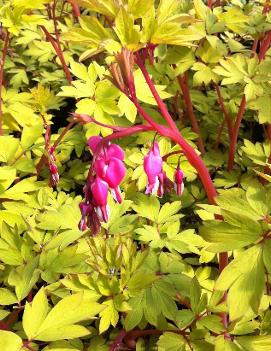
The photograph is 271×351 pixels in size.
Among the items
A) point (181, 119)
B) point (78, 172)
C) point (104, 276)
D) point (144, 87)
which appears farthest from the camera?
point (181, 119)

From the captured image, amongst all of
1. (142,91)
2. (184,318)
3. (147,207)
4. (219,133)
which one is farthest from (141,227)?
(219,133)

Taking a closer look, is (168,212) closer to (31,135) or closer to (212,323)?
(212,323)

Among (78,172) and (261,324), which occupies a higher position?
(78,172)

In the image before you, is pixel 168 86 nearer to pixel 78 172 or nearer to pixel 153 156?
pixel 78 172

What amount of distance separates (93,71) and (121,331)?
1280 mm

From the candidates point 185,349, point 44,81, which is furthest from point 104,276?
point 44,81

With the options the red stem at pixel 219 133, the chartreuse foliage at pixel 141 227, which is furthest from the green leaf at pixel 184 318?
the red stem at pixel 219 133

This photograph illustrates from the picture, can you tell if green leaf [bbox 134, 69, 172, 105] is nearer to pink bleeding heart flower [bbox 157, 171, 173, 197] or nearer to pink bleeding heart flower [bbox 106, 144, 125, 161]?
pink bleeding heart flower [bbox 157, 171, 173, 197]

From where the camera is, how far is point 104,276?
1.58 metres

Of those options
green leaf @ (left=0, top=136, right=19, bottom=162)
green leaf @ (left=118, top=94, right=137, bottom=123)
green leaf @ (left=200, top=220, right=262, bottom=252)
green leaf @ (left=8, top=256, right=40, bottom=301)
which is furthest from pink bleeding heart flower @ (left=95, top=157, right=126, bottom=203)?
green leaf @ (left=0, top=136, right=19, bottom=162)

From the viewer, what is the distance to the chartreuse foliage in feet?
4.19

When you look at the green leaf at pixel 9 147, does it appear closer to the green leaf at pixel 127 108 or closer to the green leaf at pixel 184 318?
the green leaf at pixel 127 108

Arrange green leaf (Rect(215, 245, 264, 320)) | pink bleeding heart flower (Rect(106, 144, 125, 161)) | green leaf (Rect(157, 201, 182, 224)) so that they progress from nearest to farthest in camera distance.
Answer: green leaf (Rect(215, 245, 264, 320)) < pink bleeding heart flower (Rect(106, 144, 125, 161)) < green leaf (Rect(157, 201, 182, 224))

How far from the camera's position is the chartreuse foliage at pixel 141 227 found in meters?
1.28
